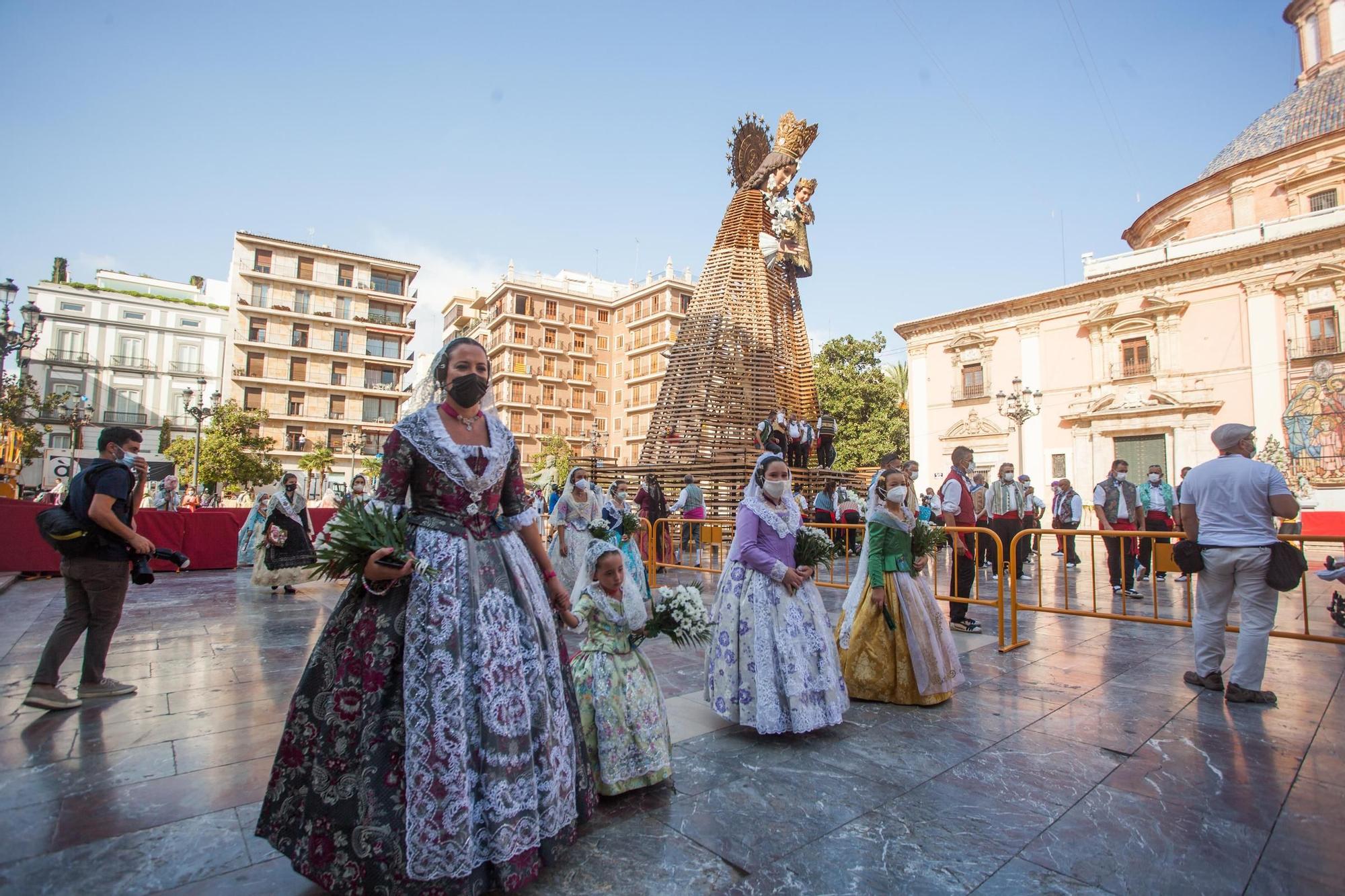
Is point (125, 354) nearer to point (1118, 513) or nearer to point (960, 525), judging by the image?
point (960, 525)

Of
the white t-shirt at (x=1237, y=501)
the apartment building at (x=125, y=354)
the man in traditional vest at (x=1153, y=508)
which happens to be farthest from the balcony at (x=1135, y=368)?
the apartment building at (x=125, y=354)

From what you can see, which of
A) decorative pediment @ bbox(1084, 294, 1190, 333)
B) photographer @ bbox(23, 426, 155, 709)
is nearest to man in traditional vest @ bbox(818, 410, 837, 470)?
photographer @ bbox(23, 426, 155, 709)

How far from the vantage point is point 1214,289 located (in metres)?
26.9

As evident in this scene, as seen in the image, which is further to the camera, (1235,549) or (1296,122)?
(1296,122)

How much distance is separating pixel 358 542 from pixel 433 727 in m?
0.66

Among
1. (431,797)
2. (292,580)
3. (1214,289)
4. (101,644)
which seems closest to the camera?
(431,797)

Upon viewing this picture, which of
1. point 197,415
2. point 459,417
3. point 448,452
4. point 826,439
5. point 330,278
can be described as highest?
point 330,278

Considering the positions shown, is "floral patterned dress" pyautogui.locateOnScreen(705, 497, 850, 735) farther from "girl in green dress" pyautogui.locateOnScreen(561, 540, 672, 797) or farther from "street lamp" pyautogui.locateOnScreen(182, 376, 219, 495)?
"street lamp" pyautogui.locateOnScreen(182, 376, 219, 495)

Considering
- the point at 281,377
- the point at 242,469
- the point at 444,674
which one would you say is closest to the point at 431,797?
the point at 444,674

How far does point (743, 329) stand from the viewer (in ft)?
54.6

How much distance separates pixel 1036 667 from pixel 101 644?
6.88 m

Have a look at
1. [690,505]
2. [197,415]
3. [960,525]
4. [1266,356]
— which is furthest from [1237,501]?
[197,415]

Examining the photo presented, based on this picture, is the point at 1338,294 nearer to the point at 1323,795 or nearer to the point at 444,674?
the point at 1323,795

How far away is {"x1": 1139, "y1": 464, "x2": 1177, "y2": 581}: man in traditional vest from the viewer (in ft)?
33.4
